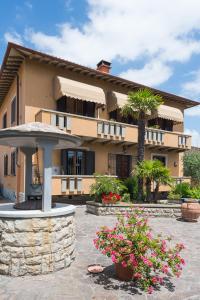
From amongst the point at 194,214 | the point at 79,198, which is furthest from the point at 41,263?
the point at 79,198

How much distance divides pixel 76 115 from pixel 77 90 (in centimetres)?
182

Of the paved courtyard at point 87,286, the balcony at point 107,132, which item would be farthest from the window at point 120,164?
the paved courtyard at point 87,286

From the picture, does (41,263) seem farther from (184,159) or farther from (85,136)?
(184,159)

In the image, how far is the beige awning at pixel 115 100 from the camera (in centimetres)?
1903

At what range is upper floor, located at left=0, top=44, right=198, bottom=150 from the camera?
16297 millimetres

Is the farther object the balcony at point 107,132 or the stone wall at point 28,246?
the balcony at point 107,132

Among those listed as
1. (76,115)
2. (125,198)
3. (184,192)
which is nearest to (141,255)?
(125,198)

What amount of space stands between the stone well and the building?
7.78 metres

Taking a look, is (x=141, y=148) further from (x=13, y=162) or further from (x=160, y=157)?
(x=13, y=162)

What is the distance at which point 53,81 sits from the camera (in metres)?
17.4

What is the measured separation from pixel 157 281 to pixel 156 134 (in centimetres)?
1540

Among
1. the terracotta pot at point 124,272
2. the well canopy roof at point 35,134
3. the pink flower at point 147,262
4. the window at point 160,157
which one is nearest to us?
the pink flower at point 147,262

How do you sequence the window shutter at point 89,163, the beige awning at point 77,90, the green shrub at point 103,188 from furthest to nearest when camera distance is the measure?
the window shutter at point 89,163 → the beige awning at point 77,90 → the green shrub at point 103,188

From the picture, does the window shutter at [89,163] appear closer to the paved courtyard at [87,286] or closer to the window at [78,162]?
the window at [78,162]
